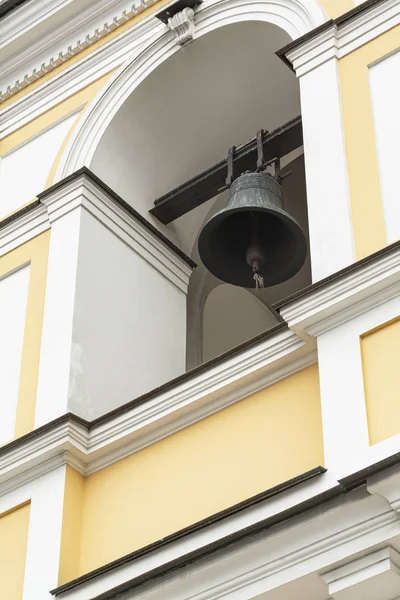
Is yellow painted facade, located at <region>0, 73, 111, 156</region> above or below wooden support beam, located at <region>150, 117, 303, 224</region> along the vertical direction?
above

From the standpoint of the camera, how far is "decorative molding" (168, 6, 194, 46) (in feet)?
31.3

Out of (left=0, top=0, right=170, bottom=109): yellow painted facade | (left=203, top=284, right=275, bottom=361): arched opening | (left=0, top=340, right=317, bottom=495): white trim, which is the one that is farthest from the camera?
(left=203, top=284, right=275, bottom=361): arched opening

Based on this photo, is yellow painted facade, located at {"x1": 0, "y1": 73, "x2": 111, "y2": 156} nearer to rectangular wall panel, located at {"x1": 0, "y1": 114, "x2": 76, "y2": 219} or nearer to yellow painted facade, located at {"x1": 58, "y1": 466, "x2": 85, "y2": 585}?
rectangular wall panel, located at {"x1": 0, "y1": 114, "x2": 76, "y2": 219}

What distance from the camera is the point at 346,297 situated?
7.37m

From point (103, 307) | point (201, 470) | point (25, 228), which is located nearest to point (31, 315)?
point (103, 307)

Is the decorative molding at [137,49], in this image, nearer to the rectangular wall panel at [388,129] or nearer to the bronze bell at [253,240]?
the rectangular wall panel at [388,129]

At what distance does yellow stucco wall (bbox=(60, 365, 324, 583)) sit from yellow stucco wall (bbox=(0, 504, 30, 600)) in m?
0.24

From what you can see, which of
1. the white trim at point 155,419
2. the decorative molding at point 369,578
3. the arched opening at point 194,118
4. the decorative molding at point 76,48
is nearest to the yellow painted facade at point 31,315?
the white trim at point 155,419

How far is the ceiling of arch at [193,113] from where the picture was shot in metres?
9.59

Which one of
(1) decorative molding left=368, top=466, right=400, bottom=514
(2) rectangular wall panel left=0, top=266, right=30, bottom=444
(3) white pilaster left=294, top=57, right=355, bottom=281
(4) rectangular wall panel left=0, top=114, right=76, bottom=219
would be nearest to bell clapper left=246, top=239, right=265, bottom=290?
(3) white pilaster left=294, top=57, right=355, bottom=281

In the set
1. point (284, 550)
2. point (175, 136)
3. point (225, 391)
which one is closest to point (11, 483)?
point (225, 391)

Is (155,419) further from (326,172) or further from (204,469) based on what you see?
(326,172)

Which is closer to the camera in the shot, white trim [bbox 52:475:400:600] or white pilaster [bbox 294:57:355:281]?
white trim [bbox 52:475:400:600]

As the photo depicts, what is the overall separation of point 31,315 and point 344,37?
6.90 ft
